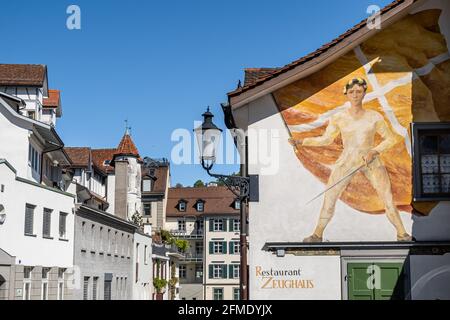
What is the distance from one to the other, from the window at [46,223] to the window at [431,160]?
19623 mm

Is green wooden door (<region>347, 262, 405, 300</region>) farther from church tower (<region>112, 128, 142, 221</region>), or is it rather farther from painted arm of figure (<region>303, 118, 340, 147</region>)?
church tower (<region>112, 128, 142, 221</region>)

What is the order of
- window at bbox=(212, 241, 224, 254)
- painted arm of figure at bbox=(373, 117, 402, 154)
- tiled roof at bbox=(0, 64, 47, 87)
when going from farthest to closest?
1. window at bbox=(212, 241, 224, 254)
2. tiled roof at bbox=(0, 64, 47, 87)
3. painted arm of figure at bbox=(373, 117, 402, 154)

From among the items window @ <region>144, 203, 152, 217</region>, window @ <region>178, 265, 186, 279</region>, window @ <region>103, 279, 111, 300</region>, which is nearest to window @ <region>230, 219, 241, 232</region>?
window @ <region>178, 265, 186, 279</region>

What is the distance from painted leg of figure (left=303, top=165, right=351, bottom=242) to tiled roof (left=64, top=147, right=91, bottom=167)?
35.5m

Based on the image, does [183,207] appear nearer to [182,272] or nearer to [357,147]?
[182,272]

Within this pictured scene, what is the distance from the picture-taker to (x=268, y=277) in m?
15.0

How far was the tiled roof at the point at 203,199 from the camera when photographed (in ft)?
276

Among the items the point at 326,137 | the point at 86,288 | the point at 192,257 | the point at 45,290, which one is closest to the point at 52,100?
the point at 86,288

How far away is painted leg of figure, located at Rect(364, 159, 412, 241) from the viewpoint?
1487cm

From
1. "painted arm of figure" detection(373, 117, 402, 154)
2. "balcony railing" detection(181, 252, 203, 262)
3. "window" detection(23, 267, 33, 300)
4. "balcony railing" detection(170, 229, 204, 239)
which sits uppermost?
"balcony railing" detection(170, 229, 204, 239)

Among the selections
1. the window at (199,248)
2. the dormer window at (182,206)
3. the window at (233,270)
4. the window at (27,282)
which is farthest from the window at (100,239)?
the dormer window at (182,206)

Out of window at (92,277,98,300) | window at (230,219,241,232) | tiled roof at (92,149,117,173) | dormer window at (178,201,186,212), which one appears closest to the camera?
window at (92,277,98,300)

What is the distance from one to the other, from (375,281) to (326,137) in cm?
316

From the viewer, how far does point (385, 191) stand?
15.0m
